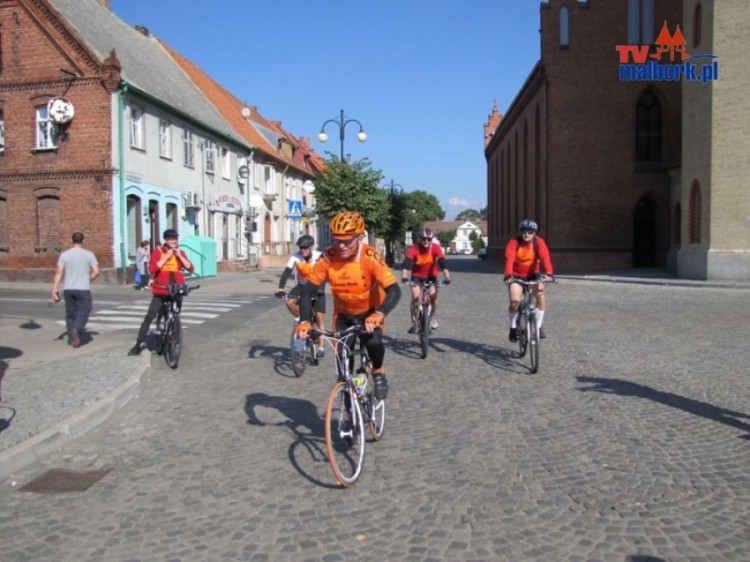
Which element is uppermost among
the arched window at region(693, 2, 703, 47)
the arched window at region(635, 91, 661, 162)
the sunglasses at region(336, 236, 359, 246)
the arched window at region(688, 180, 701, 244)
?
the arched window at region(693, 2, 703, 47)

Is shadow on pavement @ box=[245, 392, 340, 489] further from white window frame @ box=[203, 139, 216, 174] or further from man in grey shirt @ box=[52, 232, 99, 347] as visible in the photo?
white window frame @ box=[203, 139, 216, 174]

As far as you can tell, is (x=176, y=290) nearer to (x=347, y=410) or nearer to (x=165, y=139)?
(x=347, y=410)

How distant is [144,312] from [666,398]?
40.4 feet

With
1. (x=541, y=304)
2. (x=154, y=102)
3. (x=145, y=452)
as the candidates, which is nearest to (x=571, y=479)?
(x=145, y=452)

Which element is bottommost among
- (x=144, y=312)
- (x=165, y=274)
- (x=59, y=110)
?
(x=144, y=312)

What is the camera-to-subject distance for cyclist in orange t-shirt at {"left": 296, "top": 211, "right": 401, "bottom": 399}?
5168 millimetres

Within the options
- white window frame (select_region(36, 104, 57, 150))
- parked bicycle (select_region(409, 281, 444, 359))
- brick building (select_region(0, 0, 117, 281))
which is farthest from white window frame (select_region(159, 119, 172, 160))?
parked bicycle (select_region(409, 281, 444, 359))

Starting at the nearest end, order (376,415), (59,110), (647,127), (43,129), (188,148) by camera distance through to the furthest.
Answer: (376,415), (59,110), (43,129), (188,148), (647,127)

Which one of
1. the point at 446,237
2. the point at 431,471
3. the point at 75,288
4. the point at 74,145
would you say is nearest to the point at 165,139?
the point at 74,145

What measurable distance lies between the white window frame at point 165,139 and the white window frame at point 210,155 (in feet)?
13.2

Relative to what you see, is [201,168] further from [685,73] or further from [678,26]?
[678,26]

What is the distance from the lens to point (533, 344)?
882 centimetres

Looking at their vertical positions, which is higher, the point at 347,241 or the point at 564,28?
the point at 564,28

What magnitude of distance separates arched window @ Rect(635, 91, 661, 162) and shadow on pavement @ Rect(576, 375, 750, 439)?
31.6m
